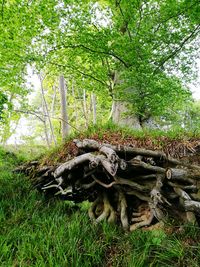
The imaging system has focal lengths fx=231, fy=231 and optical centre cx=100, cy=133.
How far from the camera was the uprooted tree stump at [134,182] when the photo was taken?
3.51 metres

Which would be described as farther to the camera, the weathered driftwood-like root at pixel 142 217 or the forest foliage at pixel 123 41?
the forest foliage at pixel 123 41

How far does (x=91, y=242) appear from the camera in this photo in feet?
12.9

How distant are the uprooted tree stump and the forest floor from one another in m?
0.31

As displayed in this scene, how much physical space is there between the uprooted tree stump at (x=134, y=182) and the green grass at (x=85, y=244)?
313mm

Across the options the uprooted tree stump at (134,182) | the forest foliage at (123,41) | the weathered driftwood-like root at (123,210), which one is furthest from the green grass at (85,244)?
the forest foliage at (123,41)

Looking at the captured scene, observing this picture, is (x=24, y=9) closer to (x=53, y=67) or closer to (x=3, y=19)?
(x=3, y=19)

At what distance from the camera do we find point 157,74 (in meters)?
6.49

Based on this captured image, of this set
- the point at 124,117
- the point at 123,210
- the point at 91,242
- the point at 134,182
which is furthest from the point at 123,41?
the point at 91,242

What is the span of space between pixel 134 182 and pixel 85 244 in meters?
1.35

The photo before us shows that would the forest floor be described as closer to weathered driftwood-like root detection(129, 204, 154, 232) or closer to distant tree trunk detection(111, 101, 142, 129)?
weathered driftwood-like root detection(129, 204, 154, 232)

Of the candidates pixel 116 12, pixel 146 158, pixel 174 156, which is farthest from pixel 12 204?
pixel 116 12

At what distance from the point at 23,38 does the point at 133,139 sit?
5361 mm

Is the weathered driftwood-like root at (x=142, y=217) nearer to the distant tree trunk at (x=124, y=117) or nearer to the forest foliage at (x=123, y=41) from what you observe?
the forest foliage at (x=123, y=41)

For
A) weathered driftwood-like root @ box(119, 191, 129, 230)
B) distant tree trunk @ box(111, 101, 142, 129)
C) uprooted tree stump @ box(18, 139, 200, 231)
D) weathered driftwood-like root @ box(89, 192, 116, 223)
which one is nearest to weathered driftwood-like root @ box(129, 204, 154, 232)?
uprooted tree stump @ box(18, 139, 200, 231)
